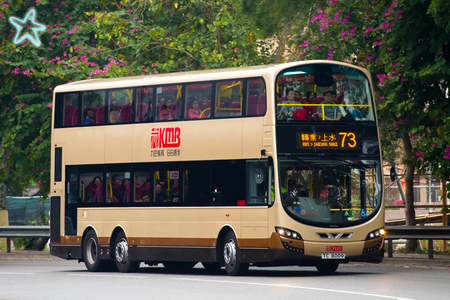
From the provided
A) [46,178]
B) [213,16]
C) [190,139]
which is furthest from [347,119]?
[46,178]

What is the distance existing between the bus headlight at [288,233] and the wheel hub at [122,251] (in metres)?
4.61

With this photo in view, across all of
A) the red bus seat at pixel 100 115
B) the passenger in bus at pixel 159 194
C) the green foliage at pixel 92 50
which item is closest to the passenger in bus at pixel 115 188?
the passenger in bus at pixel 159 194

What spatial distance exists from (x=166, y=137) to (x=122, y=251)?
286 cm

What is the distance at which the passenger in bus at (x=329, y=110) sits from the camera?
60.0ft

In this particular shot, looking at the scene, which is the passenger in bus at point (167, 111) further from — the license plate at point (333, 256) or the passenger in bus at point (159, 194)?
the license plate at point (333, 256)

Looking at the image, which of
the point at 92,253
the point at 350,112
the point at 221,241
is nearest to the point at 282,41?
the point at 92,253

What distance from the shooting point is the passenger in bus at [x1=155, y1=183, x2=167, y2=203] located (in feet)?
66.8

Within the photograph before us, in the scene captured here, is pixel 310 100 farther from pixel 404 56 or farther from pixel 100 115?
pixel 100 115

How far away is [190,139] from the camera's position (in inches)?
773

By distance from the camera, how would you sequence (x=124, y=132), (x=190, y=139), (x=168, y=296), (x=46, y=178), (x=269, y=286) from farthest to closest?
(x=46, y=178) → (x=124, y=132) → (x=190, y=139) → (x=269, y=286) → (x=168, y=296)

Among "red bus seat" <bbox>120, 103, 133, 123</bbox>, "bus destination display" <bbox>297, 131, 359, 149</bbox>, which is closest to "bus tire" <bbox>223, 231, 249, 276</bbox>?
"bus destination display" <bbox>297, 131, 359, 149</bbox>

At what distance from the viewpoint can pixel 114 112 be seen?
21.4 m

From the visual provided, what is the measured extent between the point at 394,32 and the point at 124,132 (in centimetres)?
613

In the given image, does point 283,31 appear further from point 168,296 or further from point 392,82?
point 168,296
